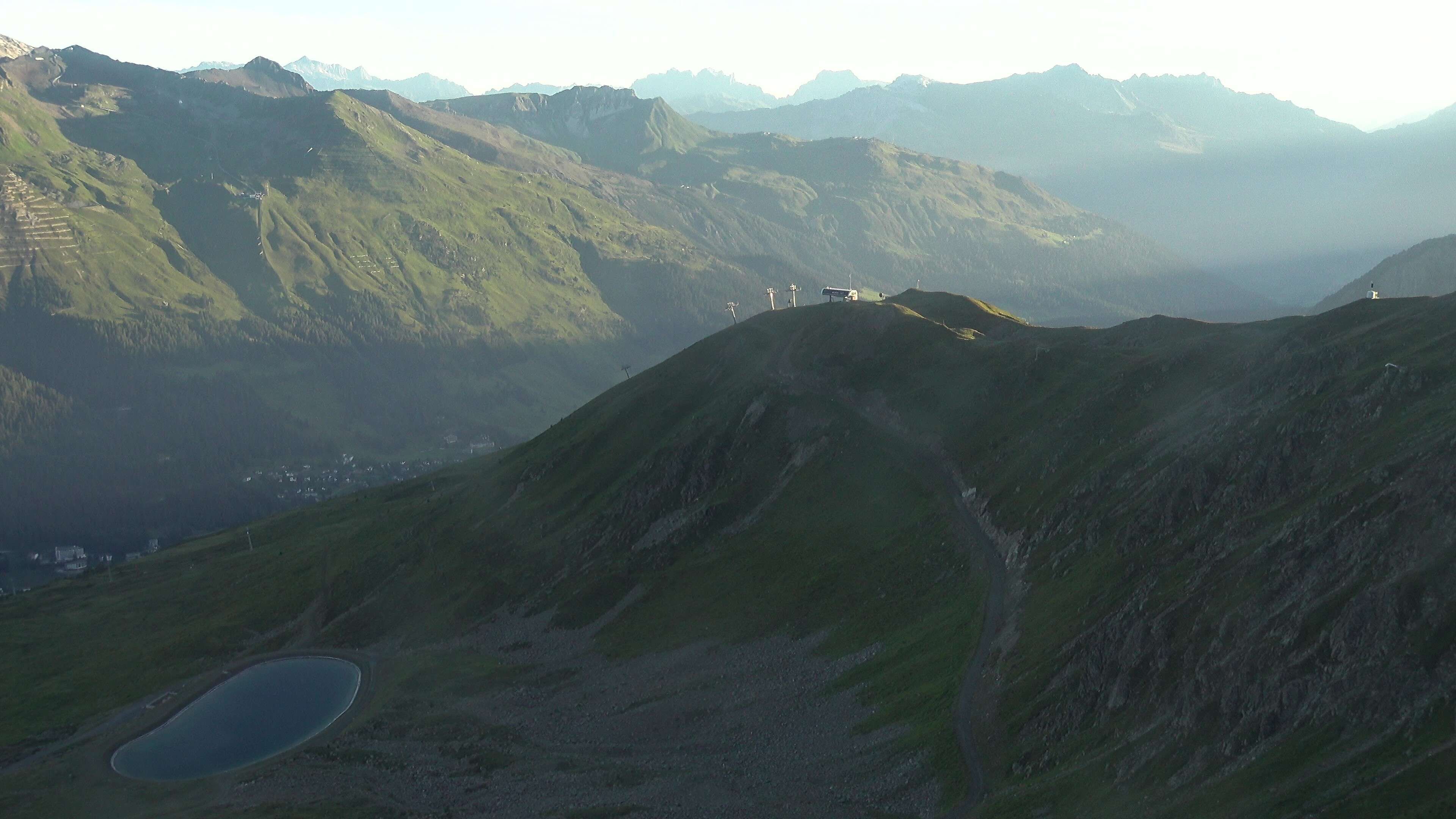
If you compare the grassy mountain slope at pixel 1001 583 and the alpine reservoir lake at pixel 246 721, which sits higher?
the grassy mountain slope at pixel 1001 583

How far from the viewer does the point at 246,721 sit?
502 ft

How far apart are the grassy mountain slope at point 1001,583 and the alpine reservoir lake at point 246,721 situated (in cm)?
553

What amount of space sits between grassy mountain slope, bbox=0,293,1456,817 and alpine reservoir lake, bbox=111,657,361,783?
5535mm

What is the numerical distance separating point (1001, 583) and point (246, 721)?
359 ft

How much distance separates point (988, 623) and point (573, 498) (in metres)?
101

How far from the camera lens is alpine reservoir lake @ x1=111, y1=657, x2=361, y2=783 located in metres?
139

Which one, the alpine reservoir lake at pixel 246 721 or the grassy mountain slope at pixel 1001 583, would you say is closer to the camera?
the grassy mountain slope at pixel 1001 583

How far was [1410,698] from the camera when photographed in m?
62.3

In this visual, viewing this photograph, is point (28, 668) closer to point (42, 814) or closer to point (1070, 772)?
point (42, 814)

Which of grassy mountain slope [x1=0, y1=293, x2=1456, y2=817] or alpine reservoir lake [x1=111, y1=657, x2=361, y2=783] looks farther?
alpine reservoir lake [x1=111, y1=657, x2=361, y2=783]

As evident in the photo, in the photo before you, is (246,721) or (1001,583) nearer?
(1001,583)

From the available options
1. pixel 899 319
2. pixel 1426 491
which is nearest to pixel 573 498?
pixel 899 319

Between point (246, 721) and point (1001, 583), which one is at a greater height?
point (1001, 583)

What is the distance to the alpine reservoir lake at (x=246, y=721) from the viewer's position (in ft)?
456
